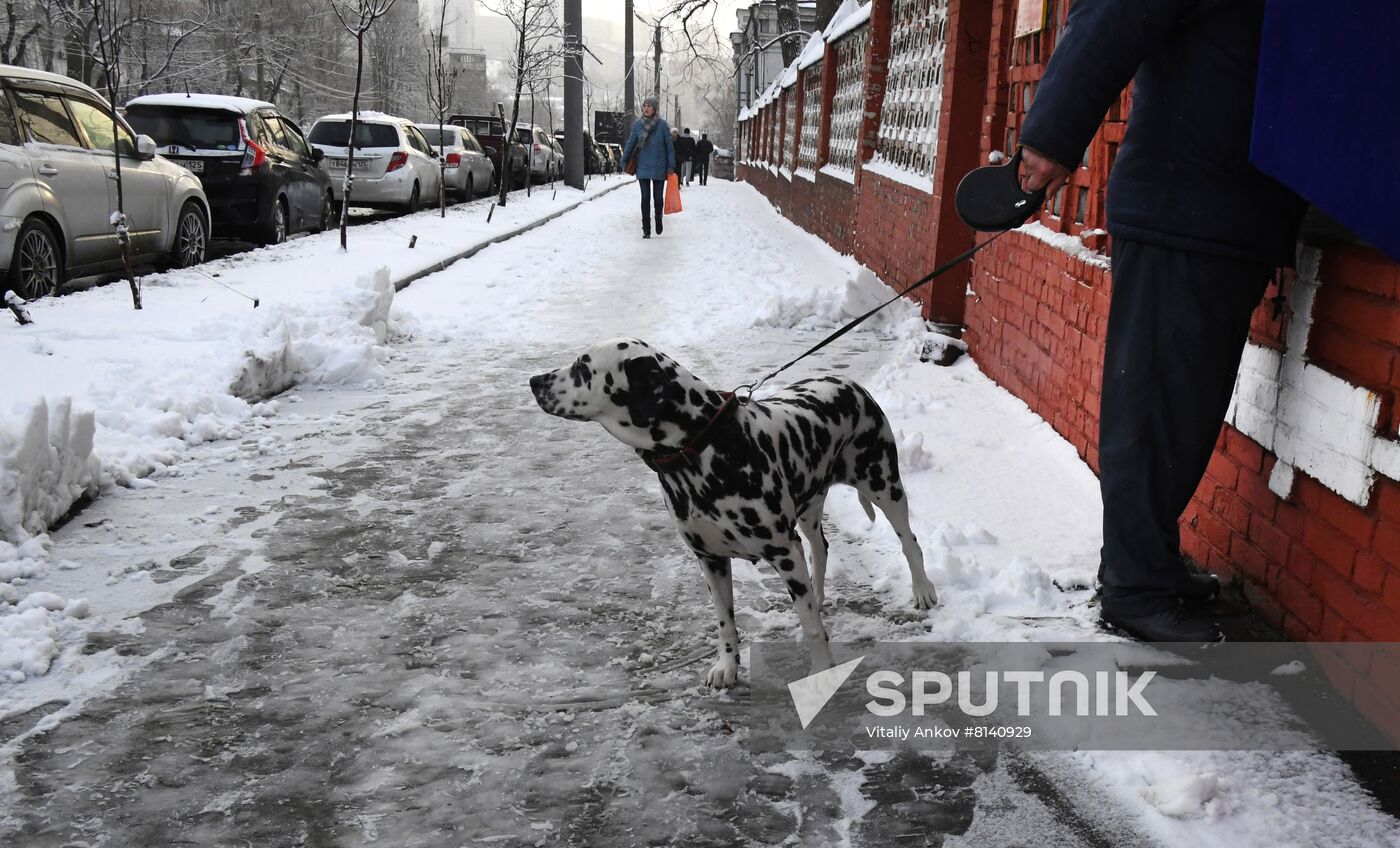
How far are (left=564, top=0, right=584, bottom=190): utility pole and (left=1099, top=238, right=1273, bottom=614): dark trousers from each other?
2950 cm

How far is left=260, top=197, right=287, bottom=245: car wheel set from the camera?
47.1 feet

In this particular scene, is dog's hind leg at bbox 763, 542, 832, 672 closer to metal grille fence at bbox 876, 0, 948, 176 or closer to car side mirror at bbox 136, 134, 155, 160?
metal grille fence at bbox 876, 0, 948, 176

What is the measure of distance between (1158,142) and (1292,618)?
1441 mm

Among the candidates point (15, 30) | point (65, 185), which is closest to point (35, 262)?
point (65, 185)

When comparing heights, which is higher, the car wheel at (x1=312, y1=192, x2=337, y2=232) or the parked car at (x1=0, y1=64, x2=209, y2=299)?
the parked car at (x1=0, y1=64, x2=209, y2=299)

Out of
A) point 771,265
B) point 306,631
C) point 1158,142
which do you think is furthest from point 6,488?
point 771,265

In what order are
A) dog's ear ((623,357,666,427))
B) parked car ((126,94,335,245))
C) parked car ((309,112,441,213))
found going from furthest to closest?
parked car ((309,112,441,213)) → parked car ((126,94,335,245)) → dog's ear ((623,357,666,427))

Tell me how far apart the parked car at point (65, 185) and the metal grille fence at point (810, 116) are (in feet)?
35.0

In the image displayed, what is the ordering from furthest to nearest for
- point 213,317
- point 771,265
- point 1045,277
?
point 771,265 → point 213,317 → point 1045,277

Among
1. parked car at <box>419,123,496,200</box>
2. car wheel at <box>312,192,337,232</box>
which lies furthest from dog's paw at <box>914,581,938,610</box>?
parked car at <box>419,123,496,200</box>

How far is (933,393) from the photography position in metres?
6.92

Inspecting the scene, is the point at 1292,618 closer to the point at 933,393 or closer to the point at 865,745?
the point at 865,745

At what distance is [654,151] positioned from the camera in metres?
17.2

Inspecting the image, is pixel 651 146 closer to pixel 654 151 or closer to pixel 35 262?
pixel 654 151
